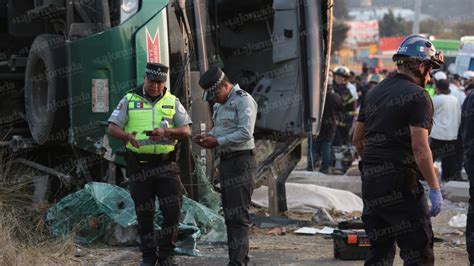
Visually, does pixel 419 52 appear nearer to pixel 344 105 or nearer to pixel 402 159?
pixel 402 159

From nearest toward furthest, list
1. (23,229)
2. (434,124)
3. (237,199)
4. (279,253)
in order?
(237,199), (23,229), (279,253), (434,124)

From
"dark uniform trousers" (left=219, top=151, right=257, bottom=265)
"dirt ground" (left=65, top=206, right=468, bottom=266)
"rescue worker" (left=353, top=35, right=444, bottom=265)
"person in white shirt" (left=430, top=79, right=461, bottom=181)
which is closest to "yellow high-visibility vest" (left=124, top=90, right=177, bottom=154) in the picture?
"dark uniform trousers" (left=219, top=151, right=257, bottom=265)

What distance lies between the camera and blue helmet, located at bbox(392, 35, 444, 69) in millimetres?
5330

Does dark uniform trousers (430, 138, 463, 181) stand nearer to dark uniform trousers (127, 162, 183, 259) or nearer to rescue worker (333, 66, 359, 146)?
rescue worker (333, 66, 359, 146)

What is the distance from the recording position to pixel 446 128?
13086 mm

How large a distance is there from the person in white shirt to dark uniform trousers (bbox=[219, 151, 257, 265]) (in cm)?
697

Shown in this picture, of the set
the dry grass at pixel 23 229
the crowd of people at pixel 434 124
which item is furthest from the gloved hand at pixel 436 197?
the crowd of people at pixel 434 124

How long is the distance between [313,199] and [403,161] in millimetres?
4842

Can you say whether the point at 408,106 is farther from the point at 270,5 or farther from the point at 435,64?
the point at 270,5

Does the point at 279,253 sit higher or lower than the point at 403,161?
lower

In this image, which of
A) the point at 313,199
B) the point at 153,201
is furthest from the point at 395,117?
the point at 313,199

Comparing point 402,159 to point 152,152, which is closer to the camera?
point 402,159

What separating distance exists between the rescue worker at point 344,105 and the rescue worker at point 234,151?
9.15 meters

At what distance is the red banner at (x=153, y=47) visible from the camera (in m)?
7.74
